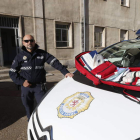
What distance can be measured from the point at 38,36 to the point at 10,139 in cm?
689

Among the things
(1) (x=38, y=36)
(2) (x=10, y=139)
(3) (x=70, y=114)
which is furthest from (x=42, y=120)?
(1) (x=38, y=36)

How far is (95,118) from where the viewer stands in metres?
1.20

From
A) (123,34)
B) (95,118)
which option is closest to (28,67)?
(95,118)

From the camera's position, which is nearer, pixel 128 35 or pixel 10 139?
pixel 10 139

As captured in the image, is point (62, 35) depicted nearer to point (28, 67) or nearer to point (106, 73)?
point (28, 67)

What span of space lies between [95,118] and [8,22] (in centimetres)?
807

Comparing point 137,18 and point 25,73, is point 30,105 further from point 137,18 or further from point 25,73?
point 137,18

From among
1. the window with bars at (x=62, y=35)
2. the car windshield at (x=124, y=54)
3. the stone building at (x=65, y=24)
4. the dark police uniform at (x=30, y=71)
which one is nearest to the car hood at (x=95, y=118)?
the dark police uniform at (x=30, y=71)

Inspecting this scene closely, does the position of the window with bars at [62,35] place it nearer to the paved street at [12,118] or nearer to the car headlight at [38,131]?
the paved street at [12,118]

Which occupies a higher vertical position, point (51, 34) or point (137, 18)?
point (137, 18)

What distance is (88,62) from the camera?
6.60 feet

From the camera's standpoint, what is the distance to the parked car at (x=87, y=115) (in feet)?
3.54

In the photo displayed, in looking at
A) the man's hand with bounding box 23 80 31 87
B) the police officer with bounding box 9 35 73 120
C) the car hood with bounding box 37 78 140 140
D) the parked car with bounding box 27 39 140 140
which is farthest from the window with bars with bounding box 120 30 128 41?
the car hood with bounding box 37 78 140 140

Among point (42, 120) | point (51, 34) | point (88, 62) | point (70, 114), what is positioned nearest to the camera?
point (70, 114)
